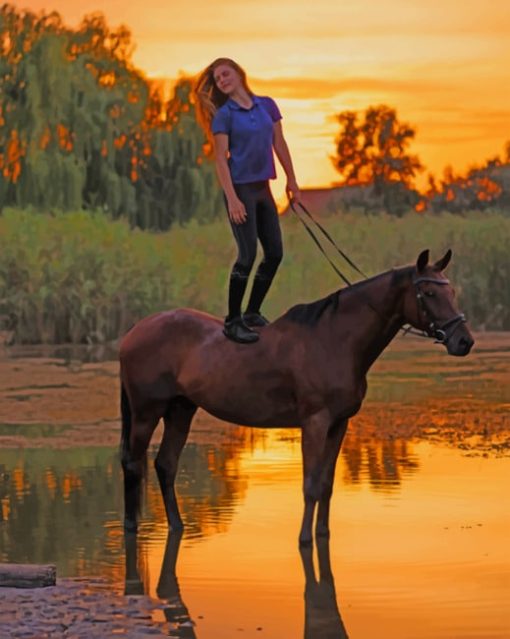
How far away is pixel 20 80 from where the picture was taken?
4859cm

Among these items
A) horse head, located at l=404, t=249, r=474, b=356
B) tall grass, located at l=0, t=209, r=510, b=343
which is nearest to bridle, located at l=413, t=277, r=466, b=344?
horse head, located at l=404, t=249, r=474, b=356

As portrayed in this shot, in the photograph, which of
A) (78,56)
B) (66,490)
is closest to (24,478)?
(66,490)

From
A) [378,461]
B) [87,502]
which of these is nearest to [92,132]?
[378,461]

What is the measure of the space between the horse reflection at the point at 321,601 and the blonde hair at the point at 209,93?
270 centimetres

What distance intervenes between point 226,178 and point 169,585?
2.75 metres

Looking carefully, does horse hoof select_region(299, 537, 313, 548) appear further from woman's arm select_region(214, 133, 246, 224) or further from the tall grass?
the tall grass

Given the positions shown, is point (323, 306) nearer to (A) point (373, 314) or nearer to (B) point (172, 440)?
(A) point (373, 314)

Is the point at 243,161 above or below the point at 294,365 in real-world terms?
above

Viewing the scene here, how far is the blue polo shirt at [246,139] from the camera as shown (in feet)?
40.9

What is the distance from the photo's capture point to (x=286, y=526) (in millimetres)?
12906

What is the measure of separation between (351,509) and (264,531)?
107cm

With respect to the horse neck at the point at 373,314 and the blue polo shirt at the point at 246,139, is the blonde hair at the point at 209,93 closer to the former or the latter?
the blue polo shirt at the point at 246,139

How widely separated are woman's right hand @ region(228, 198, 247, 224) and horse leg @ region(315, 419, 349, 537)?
137 cm

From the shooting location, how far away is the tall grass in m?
37.2
